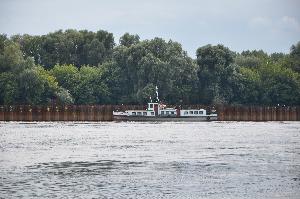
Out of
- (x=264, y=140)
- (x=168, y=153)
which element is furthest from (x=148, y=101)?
(x=168, y=153)

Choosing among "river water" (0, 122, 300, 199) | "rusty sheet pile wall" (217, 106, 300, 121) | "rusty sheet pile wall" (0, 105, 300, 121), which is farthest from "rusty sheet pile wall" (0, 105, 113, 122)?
"river water" (0, 122, 300, 199)

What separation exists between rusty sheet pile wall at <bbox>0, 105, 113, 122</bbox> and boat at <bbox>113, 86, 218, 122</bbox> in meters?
8.62

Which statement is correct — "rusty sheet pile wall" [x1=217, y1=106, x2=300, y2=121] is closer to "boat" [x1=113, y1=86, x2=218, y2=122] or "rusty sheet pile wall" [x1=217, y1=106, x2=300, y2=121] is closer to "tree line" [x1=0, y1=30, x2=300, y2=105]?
"tree line" [x1=0, y1=30, x2=300, y2=105]

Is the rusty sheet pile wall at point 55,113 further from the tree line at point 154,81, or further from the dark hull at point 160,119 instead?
the dark hull at point 160,119

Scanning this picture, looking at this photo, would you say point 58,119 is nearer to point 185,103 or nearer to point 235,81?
point 185,103

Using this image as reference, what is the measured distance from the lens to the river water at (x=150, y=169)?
149 feet

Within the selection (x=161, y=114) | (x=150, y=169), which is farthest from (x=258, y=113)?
(x=150, y=169)

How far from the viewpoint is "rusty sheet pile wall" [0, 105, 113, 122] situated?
156375mm

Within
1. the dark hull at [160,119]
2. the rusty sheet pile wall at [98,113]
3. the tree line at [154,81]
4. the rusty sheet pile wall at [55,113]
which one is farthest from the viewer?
the tree line at [154,81]

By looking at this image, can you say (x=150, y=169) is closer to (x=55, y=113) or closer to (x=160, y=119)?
(x=160, y=119)

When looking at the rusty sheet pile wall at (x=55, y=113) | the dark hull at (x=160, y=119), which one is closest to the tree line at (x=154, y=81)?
the rusty sheet pile wall at (x=55, y=113)

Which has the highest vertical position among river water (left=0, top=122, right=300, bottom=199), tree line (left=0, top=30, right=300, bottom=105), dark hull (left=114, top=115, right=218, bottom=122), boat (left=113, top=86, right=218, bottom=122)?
tree line (left=0, top=30, right=300, bottom=105)

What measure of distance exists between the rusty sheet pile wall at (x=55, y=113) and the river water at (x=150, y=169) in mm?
70800

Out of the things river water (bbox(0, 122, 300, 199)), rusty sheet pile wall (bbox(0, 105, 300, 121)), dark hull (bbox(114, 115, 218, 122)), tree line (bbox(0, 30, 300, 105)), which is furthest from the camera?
tree line (bbox(0, 30, 300, 105))
